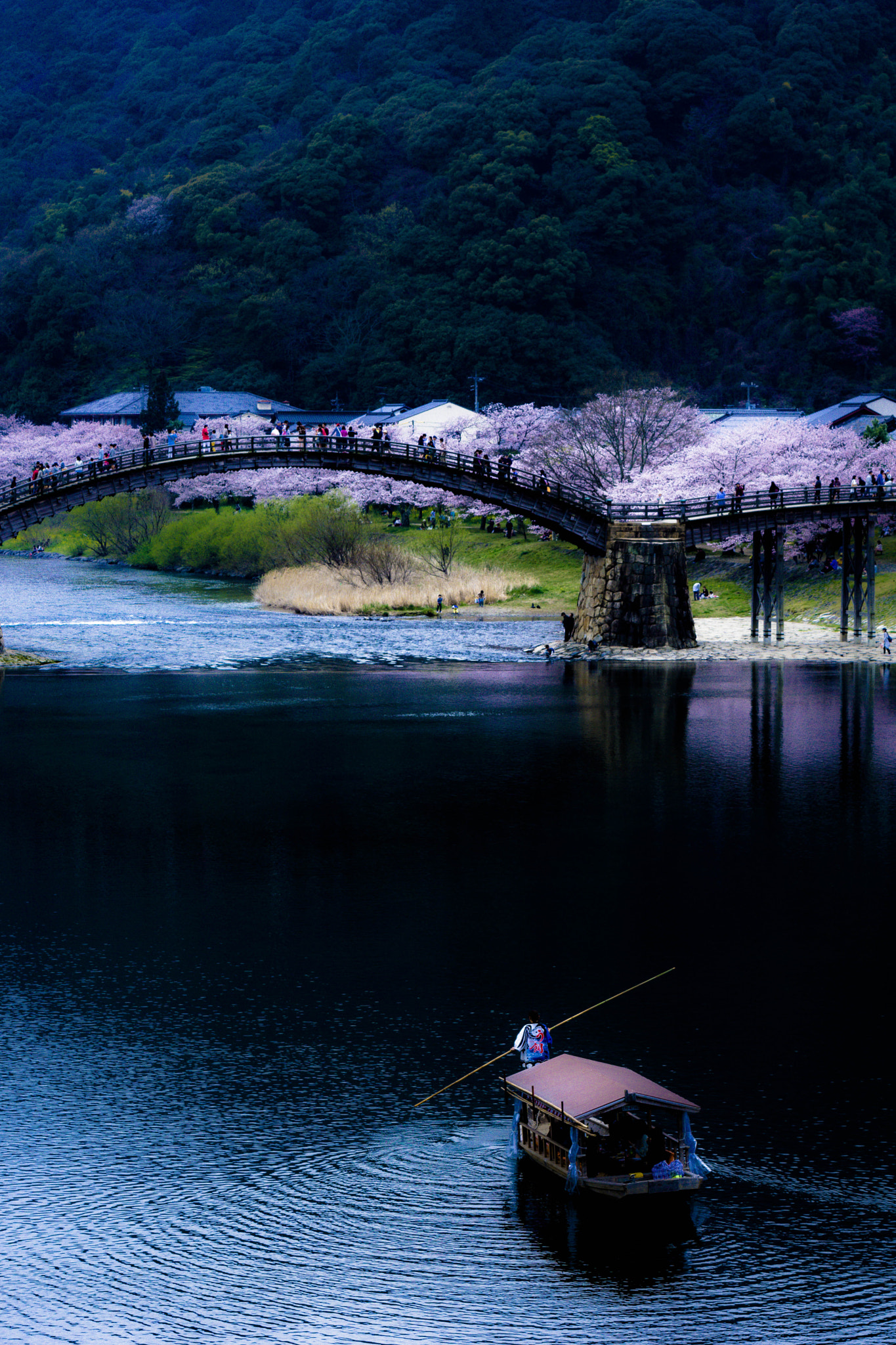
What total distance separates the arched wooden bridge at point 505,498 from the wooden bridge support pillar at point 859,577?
62 mm

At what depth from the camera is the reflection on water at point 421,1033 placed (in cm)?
1138

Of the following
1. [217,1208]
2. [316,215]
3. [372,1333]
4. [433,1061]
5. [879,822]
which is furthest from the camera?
[316,215]

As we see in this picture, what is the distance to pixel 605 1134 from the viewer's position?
1251 cm

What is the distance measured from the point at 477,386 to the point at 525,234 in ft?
57.3

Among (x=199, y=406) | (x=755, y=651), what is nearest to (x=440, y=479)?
(x=755, y=651)

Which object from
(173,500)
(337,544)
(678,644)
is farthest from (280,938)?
(173,500)

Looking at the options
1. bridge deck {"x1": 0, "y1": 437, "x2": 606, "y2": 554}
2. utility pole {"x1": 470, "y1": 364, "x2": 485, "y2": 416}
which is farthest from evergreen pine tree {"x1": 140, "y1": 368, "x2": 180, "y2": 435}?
bridge deck {"x1": 0, "y1": 437, "x2": 606, "y2": 554}

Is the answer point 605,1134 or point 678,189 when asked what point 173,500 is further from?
point 605,1134

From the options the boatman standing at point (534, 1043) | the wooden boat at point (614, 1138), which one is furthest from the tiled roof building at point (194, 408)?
the wooden boat at point (614, 1138)

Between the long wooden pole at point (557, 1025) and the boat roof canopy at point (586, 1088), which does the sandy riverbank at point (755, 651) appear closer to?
the long wooden pole at point (557, 1025)

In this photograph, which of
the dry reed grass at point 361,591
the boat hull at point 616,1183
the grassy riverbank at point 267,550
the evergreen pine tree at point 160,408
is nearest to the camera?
the boat hull at point 616,1183

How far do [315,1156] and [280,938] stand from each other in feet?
20.8

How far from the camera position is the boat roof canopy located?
1225cm

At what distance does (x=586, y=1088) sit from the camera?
1268cm
